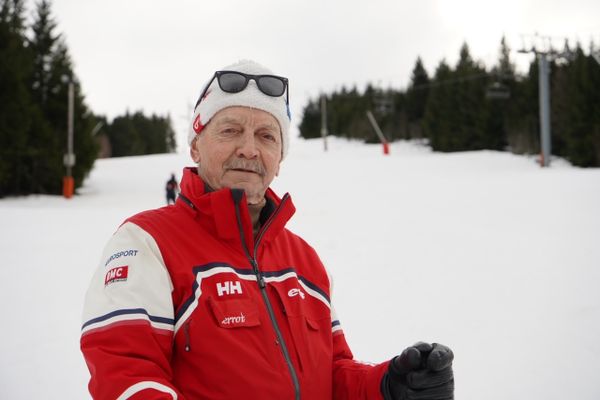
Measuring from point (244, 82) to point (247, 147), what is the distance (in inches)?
12.6

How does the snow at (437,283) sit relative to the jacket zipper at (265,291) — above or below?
below

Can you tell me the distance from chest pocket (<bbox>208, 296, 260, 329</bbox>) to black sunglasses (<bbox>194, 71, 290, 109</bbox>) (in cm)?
89

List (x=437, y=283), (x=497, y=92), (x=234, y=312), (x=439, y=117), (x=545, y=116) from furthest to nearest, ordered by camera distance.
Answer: (x=439, y=117), (x=497, y=92), (x=545, y=116), (x=437, y=283), (x=234, y=312)

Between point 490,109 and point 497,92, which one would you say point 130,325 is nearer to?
point 497,92

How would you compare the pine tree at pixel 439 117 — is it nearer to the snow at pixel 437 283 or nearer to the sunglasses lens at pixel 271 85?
the snow at pixel 437 283

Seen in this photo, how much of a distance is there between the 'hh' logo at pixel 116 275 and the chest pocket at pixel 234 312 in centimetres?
29

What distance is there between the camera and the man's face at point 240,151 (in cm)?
188

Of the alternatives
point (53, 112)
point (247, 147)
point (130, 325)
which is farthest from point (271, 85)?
point (53, 112)

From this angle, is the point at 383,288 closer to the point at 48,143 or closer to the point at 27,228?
the point at 27,228

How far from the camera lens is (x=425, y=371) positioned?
1707 mm

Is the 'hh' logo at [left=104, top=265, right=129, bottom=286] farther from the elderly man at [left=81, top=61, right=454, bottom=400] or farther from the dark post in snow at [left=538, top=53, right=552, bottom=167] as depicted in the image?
the dark post in snow at [left=538, top=53, right=552, bottom=167]

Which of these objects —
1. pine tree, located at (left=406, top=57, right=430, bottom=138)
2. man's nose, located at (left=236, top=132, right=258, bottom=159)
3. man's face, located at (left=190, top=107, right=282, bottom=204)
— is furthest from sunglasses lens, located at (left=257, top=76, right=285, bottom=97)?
pine tree, located at (left=406, top=57, right=430, bottom=138)

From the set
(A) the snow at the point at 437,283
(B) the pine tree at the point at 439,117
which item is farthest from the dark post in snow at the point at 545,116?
(B) the pine tree at the point at 439,117

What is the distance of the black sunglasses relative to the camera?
198 cm
